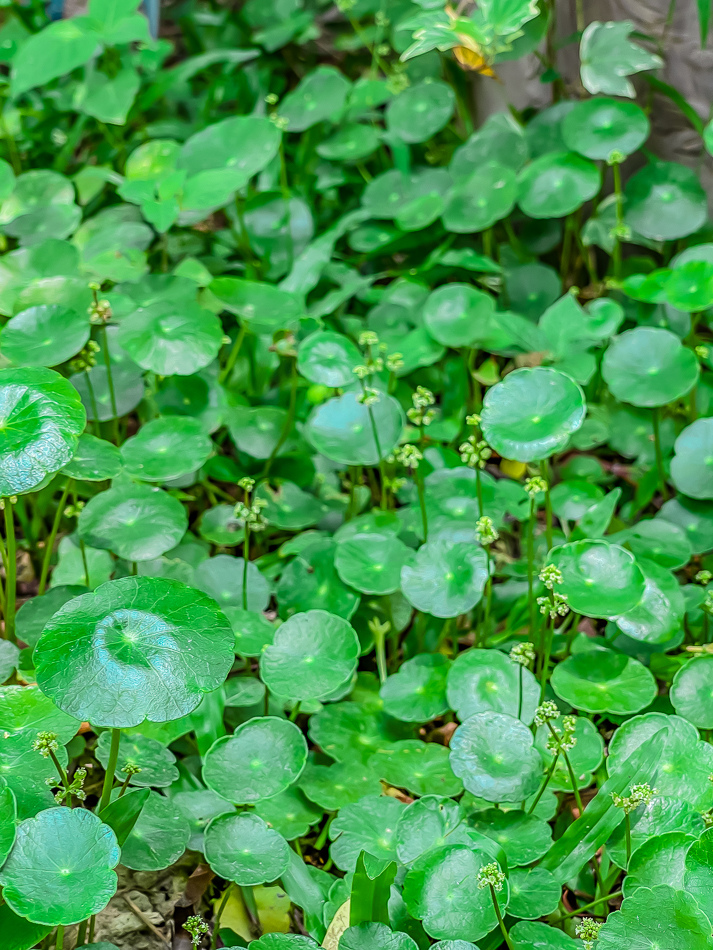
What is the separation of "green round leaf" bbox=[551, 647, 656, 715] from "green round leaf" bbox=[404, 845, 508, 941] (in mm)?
327

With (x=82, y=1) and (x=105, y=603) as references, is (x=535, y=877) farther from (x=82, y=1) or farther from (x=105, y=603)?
(x=82, y=1)

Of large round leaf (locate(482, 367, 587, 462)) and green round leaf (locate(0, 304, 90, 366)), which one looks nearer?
large round leaf (locate(482, 367, 587, 462))

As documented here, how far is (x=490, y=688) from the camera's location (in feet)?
4.09

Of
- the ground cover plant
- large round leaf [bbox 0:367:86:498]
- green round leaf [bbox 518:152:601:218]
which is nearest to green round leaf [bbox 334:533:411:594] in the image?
the ground cover plant

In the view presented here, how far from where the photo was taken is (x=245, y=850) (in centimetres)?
104

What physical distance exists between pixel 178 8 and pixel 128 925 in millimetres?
2565

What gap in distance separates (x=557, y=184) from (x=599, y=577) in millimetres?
1034

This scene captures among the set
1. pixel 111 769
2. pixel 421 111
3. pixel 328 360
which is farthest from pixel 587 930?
pixel 421 111

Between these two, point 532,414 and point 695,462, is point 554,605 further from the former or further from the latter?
point 695,462

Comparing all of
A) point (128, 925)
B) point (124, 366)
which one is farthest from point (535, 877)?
point (124, 366)

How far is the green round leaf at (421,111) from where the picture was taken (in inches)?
82.8

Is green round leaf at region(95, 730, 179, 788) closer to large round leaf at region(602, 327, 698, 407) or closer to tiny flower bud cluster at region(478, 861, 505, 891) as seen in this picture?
tiny flower bud cluster at region(478, 861, 505, 891)

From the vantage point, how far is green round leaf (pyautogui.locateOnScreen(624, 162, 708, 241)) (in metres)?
1.85

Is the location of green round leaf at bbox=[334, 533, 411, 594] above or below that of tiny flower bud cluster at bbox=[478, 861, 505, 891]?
below
